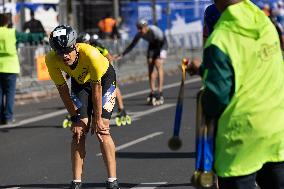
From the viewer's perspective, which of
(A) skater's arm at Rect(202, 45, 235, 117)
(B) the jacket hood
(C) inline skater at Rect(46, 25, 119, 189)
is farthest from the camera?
(C) inline skater at Rect(46, 25, 119, 189)

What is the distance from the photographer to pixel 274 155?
5.42 meters

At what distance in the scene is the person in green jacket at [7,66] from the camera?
1656cm

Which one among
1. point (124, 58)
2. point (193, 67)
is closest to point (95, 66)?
point (193, 67)

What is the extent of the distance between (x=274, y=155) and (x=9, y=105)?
11769mm

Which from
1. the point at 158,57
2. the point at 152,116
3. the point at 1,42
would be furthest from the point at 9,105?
the point at 158,57

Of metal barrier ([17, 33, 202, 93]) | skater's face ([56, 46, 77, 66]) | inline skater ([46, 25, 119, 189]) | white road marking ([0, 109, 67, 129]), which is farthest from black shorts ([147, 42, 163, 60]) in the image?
skater's face ([56, 46, 77, 66])

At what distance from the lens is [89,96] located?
30.9 feet

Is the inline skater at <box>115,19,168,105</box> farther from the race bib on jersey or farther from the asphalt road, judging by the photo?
the race bib on jersey

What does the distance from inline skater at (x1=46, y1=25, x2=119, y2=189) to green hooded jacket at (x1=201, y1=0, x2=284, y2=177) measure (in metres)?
3.51

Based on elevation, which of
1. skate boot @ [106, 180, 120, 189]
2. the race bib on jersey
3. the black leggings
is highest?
the black leggings

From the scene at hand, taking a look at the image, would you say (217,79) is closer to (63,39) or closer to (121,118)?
(63,39)

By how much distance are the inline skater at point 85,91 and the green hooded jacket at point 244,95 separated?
11.5ft

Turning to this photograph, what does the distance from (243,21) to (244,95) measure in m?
0.42

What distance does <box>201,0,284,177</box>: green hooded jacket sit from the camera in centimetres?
524
